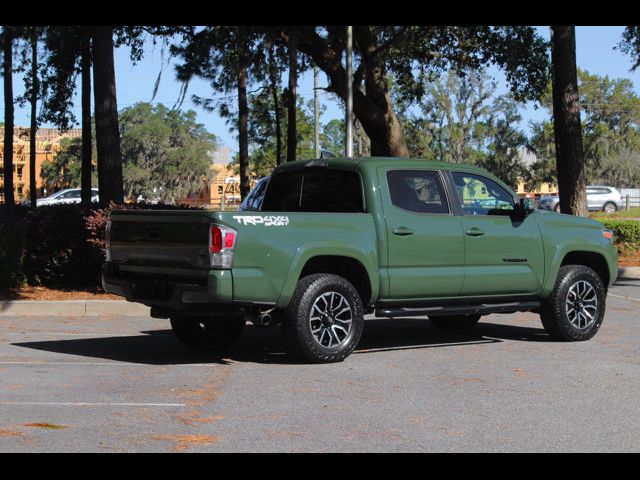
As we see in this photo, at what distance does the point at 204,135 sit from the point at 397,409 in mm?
100111

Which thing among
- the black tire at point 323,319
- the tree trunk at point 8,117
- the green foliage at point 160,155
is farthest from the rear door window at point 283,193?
the green foliage at point 160,155

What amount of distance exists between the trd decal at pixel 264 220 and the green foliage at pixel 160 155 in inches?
3441

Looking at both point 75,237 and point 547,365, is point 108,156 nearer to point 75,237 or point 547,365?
point 75,237

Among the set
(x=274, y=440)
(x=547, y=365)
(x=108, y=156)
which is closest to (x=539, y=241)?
(x=547, y=365)

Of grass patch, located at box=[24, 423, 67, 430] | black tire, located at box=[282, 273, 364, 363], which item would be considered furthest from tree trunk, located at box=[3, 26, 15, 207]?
grass patch, located at box=[24, 423, 67, 430]

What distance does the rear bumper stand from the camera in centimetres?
846

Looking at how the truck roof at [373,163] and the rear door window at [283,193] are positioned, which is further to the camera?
the rear door window at [283,193]

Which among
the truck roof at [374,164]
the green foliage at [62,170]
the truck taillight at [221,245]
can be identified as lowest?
the truck taillight at [221,245]

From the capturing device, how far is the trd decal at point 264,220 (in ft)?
28.2

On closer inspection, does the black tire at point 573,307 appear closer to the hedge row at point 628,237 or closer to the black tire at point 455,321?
the black tire at point 455,321

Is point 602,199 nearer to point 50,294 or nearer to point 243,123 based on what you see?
point 243,123

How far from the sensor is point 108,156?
16.4 metres

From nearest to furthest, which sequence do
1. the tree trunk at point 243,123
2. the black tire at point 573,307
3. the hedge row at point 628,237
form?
the black tire at point 573,307 → the hedge row at point 628,237 → the tree trunk at point 243,123

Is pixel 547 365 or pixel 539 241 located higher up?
pixel 539 241
